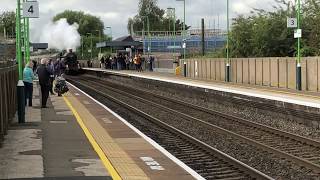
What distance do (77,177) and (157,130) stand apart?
28.7 feet

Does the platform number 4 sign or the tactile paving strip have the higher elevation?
the platform number 4 sign

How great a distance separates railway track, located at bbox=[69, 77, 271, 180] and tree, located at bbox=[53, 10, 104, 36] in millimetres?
164587

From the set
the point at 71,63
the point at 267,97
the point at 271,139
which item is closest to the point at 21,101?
the point at 271,139

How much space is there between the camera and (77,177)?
30.1 ft

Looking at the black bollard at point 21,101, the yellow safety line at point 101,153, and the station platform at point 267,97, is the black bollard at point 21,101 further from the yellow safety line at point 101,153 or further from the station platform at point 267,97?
the station platform at point 267,97

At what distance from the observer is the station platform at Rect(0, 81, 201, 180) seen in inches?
380

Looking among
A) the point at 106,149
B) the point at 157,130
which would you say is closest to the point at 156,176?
the point at 106,149

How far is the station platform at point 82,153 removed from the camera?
966 cm

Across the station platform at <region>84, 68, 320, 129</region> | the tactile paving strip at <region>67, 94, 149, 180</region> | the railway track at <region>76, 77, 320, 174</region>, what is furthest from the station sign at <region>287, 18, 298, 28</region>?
the tactile paving strip at <region>67, 94, 149, 180</region>

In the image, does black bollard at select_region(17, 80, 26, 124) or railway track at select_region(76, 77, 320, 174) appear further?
black bollard at select_region(17, 80, 26, 124)

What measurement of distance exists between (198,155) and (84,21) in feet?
569

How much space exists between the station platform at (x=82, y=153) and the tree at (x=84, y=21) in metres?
166

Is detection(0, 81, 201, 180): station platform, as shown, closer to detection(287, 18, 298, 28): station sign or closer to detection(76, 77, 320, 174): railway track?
detection(76, 77, 320, 174): railway track

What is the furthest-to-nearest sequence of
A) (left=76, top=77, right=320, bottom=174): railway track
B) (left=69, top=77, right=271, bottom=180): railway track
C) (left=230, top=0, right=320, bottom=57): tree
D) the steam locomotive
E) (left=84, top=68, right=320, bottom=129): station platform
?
1. the steam locomotive
2. (left=230, top=0, right=320, bottom=57): tree
3. (left=84, top=68, right=320, bottom=129): station platform
4. (left=76, top=77, right=320, bottom=174): railway track
5. (left=69, top=77, right=271, bottom=180): railway track
